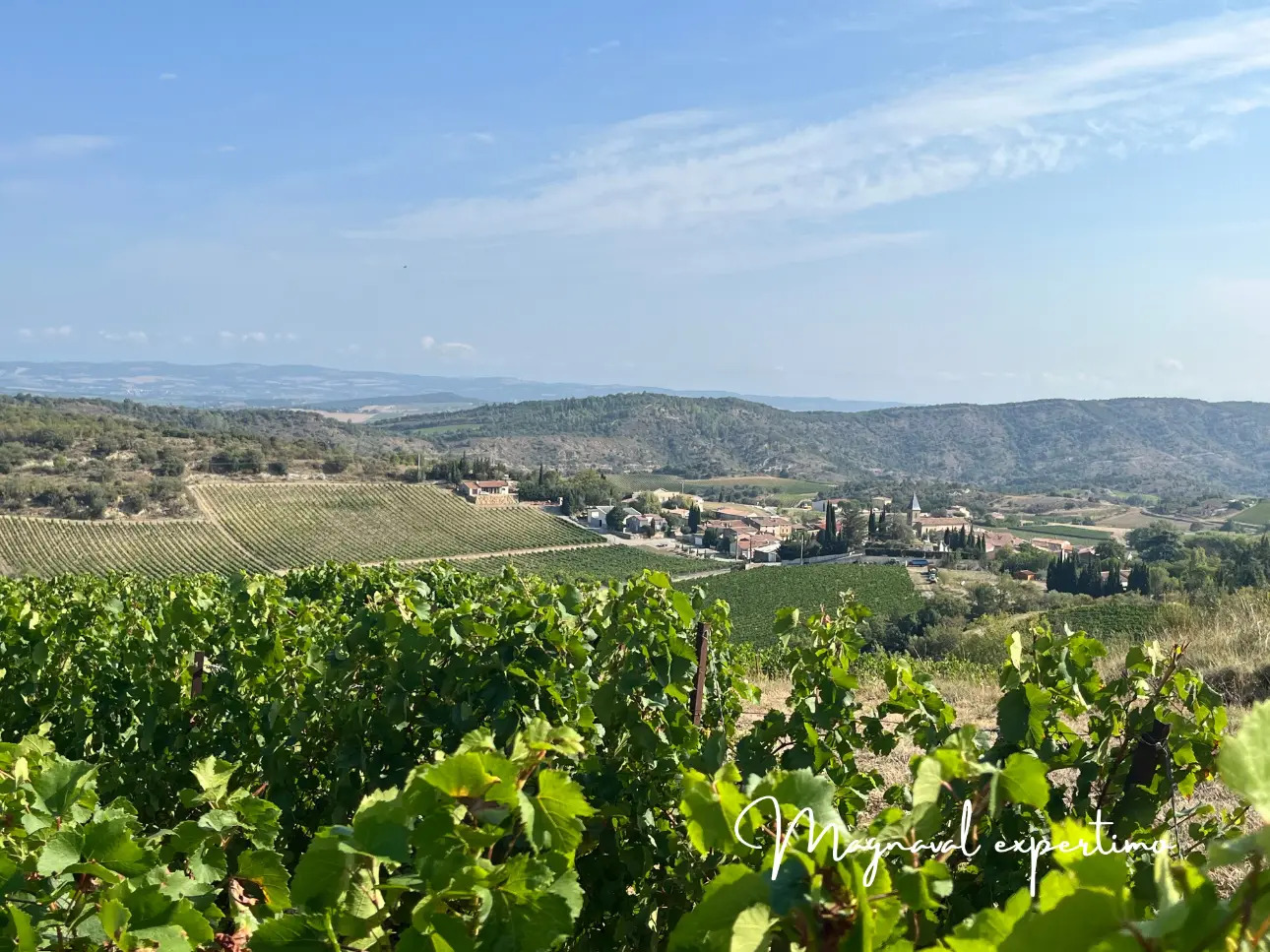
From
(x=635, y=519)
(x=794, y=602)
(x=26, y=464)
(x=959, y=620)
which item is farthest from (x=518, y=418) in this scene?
(x=959, y=620)

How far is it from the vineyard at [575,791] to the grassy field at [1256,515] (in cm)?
10650

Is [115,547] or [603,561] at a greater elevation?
[115,547]

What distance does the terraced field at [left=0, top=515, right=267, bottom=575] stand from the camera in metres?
50.8

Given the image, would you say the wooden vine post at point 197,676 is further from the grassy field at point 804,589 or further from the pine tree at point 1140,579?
the pine tree at point 1140,579

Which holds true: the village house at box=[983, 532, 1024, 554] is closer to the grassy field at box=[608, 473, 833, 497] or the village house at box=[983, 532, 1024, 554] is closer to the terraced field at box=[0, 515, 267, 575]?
the grassy field at box=[608, 473, 833, 497]

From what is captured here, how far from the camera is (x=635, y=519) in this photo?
85875 mm

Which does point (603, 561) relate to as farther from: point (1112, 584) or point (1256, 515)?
point (1256, 515)

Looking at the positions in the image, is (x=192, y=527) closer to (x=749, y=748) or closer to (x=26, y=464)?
(x=26, y=464)

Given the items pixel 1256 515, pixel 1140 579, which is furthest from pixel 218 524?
pixel 1256 515

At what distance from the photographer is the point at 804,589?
2158 inches

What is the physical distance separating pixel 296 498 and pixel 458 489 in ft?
47.2

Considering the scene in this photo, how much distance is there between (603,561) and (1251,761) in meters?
65.8

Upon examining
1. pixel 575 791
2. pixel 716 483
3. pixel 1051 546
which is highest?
pixel 575 791

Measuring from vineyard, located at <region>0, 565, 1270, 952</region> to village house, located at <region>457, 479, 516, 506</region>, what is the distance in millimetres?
74077
